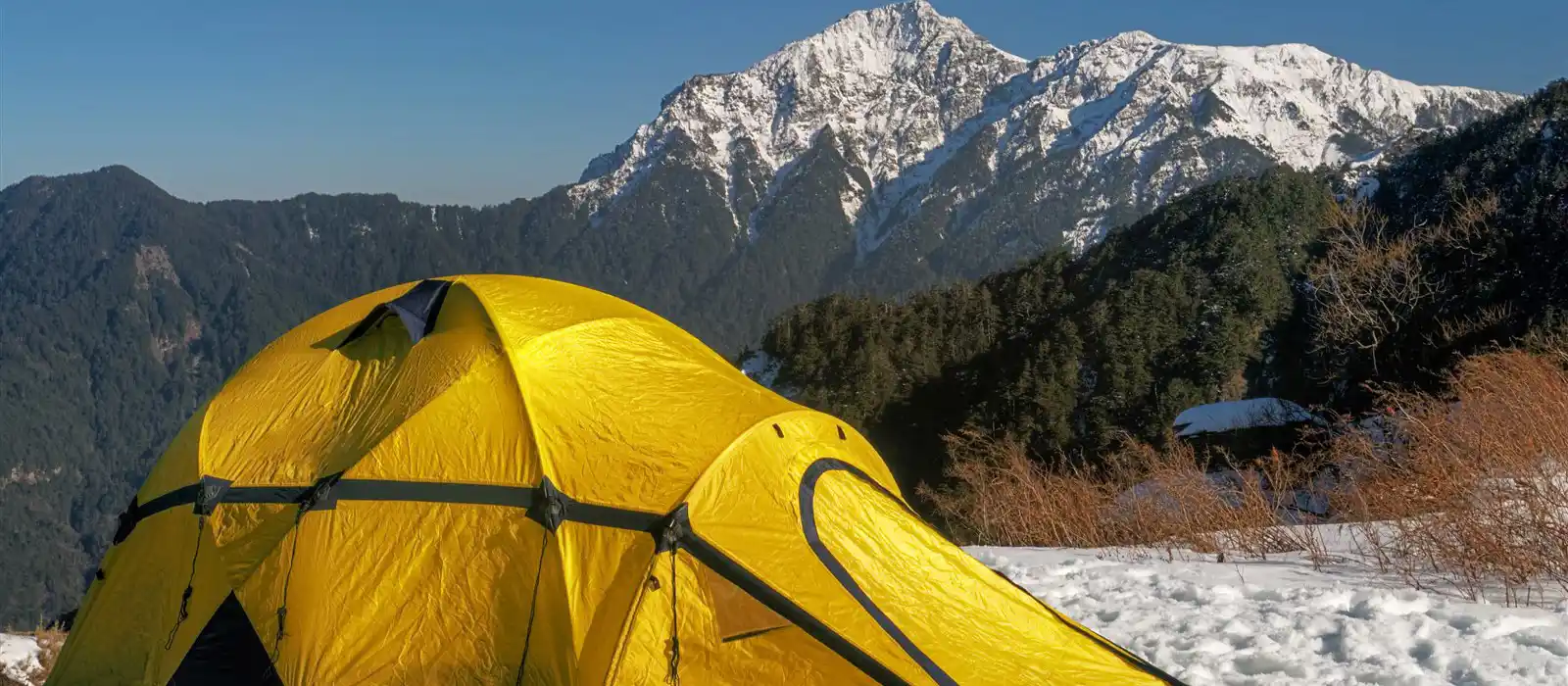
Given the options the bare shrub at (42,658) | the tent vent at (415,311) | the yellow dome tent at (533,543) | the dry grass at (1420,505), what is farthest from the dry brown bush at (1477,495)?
the bare shrub at (42,658)

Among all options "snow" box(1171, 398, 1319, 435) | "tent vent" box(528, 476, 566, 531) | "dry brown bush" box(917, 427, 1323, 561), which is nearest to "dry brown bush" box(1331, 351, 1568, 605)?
"dry brown bush" box(917, 427, 1323, 561)

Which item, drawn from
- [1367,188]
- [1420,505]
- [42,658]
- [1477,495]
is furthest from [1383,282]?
[42,658]

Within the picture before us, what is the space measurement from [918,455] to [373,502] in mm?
32298

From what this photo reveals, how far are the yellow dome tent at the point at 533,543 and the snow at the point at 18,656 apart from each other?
2423 millimetres

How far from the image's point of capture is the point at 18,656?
360 inches

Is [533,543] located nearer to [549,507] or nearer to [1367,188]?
[549,507]

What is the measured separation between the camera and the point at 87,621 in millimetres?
6680

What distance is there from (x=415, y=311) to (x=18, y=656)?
236 inches

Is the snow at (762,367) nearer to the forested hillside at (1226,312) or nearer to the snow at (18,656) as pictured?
the forested hillside at (1226,312)

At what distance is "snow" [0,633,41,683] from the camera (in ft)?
27.3

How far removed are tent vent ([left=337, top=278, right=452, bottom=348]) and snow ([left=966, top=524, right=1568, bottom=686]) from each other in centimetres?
490

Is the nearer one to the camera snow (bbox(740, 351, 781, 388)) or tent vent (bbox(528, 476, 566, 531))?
tent vent (bbox(528, 476, 566, 531))

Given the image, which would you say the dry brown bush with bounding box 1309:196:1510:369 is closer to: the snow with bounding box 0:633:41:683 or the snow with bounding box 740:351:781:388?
the snow with bounding box 740:351:781:388

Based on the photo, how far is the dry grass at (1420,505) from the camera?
711cm
